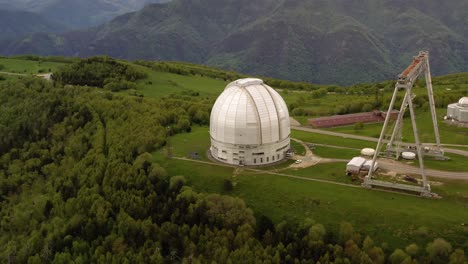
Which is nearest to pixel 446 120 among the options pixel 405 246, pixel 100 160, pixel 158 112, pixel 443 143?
pixel 443 143

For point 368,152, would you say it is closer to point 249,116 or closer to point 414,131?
point 414,131

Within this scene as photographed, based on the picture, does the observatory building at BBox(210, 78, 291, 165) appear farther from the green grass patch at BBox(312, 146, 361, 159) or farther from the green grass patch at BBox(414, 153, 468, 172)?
the green grass patch at BBox(414, 153, 468, 172)

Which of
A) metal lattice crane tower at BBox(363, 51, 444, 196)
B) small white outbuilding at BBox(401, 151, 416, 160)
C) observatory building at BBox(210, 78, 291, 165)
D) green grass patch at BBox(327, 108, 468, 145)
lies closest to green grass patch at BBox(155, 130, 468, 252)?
metal lattice crane tower at BBox(363, 51, 444, 196)

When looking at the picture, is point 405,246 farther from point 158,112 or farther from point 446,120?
point 158,112

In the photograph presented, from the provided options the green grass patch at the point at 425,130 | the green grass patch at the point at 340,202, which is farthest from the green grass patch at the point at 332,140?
the green grass patch at the point at 340,202

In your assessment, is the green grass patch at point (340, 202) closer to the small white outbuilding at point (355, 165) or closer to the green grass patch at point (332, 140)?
the small white outbuilding at point (355, 165)

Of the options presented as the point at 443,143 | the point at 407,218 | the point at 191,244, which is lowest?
the point at 191,244

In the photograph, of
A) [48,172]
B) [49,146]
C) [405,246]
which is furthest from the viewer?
[49,146]
